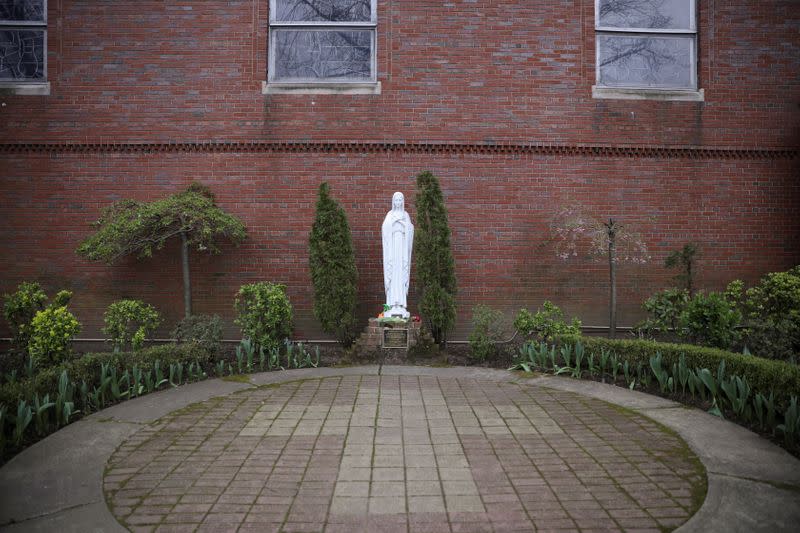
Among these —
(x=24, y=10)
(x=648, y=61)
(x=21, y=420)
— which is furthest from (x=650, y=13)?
(x=24, y=10)

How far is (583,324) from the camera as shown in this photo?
9125 mm

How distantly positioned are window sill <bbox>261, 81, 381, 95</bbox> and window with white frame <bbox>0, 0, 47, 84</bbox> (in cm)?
417

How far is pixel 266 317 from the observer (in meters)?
7.28

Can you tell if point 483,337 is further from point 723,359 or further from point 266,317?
point 266,317

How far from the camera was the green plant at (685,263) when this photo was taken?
27.2 ft

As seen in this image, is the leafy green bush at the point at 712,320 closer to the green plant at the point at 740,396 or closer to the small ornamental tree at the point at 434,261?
the green plant at the point at 740,396

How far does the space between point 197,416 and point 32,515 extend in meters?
1.88

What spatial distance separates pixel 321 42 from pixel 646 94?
19.6ft

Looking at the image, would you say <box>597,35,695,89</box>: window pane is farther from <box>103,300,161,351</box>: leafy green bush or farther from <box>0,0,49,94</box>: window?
<box>0,0,49,94</box>: window

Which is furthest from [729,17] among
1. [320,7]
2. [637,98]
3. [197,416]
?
[197,416]

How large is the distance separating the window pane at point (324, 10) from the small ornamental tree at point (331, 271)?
3.65 metres

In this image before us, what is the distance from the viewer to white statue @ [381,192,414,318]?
7895 mm

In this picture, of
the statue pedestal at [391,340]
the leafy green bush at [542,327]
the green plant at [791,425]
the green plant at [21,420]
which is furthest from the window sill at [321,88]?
the green plant at [791,425]

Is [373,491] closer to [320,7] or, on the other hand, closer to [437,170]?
[437,170]
